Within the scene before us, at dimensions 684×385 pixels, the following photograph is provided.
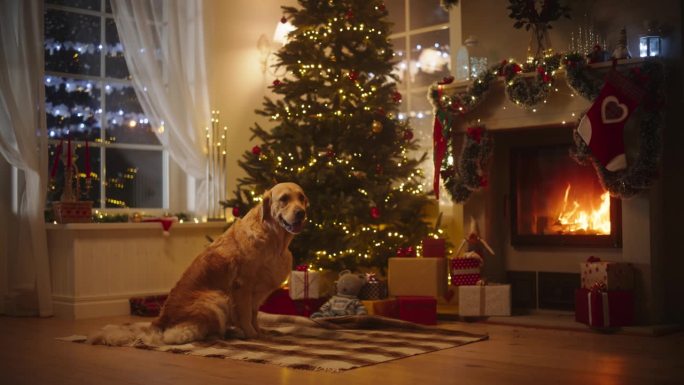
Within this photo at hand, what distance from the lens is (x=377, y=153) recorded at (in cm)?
654

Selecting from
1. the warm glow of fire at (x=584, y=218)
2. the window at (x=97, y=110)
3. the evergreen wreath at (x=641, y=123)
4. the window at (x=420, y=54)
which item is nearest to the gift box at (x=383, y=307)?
the warm glow of fire at (x=584, y=218)

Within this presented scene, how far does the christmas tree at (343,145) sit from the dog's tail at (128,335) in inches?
72.1

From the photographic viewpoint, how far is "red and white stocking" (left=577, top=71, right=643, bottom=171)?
530 centimetres

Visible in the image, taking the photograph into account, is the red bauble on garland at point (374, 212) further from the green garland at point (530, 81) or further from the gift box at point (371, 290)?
the green garland at point (530, 81)

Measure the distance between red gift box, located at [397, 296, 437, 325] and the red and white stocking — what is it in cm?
144

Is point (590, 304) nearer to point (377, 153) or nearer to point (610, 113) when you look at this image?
point (610, 113)

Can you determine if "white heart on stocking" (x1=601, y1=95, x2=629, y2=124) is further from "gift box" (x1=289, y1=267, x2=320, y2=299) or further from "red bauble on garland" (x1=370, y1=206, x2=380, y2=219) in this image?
"gift box" (x1=289, y1=267, x2=320, y2=299)

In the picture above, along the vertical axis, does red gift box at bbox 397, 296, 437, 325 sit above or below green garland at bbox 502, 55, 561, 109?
below

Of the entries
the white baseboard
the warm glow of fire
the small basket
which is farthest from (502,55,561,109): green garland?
the white baseboard

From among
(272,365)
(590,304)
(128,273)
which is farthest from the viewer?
(128,273)

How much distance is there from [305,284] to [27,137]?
237 cm

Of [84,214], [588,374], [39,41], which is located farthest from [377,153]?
[588,374]

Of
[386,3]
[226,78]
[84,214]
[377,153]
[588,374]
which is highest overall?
[386,3]

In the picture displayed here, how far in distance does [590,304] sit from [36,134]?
13.6 ft
